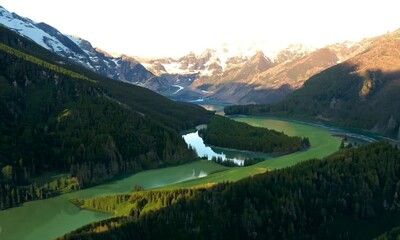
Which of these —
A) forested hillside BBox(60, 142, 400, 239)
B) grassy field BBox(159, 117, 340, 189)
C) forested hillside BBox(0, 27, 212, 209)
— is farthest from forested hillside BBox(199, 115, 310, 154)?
forested hillside BBox(60, 142, 400, 239)

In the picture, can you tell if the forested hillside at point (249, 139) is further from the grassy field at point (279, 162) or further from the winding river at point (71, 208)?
the winding river at point (71, 208)

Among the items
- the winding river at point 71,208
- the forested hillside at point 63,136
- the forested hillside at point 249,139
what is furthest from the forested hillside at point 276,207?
the forested hillside at point 249,139

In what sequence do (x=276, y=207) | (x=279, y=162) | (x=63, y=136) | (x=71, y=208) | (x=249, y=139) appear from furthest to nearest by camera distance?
(x=249, y=139) → (x=279, y=162) → (x=63, y=136) → (x=71, y=208) → (x=276, y=207)

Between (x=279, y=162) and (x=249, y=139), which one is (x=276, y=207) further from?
(x=249, y=139)

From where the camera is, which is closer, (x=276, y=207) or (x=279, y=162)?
(x=276, y=207)

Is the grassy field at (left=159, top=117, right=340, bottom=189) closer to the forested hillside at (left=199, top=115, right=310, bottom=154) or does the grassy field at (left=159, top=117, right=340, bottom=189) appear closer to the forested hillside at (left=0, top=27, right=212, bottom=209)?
the forested hillside at (left=199, top=115, right=310, bottom=154)

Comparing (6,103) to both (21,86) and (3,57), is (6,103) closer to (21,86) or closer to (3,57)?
(21,86)

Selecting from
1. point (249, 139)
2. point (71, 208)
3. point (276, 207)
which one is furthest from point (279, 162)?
point (71, 208)
